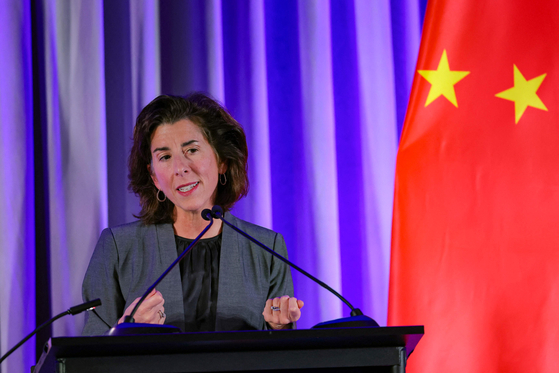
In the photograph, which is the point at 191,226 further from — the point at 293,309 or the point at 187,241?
the point at 293,309

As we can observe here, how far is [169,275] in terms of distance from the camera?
1.92 meters

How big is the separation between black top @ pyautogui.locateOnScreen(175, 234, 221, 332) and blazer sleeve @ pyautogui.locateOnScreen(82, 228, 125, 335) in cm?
23

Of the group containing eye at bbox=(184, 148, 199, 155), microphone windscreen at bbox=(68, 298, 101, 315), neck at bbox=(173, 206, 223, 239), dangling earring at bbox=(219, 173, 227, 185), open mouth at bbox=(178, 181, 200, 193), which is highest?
eye at bbox=(184, 148, 199, 155)

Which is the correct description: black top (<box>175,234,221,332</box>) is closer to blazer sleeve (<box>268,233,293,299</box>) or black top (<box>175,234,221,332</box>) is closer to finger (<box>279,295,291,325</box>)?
blazer sleeve (<box>268,233,293,299</box>)

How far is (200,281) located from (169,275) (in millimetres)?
130

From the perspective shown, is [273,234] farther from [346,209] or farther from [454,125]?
[454,125]

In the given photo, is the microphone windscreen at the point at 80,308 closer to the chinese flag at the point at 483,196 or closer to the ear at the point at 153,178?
the ear at the point at 153,178

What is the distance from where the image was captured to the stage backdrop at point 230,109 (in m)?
2.23

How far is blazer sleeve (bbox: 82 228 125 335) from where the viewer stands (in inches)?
74.2

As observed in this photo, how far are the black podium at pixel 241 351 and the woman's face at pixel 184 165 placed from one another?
98cm

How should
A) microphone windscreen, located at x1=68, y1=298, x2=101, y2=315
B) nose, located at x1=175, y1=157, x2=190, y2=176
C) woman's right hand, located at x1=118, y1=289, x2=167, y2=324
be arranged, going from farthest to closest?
nose, located at x1=175, y1=157, x2=190, y2=176, woman's right hand, located at x1=118, y1=289, x2=167, y2=324, microphone windscreen, located at x1=68, y1=298, x2=101, y2=315

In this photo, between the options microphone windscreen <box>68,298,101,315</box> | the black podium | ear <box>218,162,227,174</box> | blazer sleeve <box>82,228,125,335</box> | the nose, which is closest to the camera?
the black podium

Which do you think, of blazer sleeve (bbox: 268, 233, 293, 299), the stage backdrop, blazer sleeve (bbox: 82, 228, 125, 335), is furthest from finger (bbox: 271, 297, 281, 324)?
the stage backdrop

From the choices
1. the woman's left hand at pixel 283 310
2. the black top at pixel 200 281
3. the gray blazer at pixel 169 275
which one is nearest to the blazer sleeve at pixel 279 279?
the gray blazer at pixel 169 275
